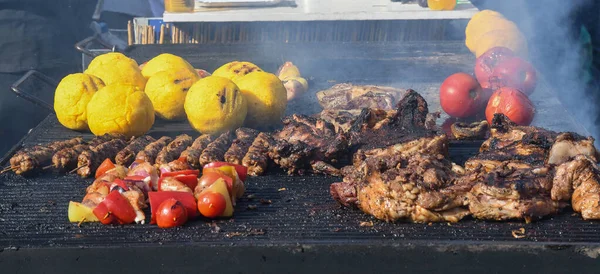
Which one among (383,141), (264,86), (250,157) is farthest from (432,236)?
(264,86)

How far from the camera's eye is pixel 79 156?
212 inches

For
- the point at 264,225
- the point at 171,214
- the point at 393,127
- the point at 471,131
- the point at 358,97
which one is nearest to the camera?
the point at 171,214

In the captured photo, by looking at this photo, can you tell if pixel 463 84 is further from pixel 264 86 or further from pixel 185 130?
pixel 185 130

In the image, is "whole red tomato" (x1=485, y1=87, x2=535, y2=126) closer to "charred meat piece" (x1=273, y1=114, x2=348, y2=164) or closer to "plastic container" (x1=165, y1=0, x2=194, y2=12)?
"charred meat piece" (x1=273, y1=114, x2=348, y2=164)

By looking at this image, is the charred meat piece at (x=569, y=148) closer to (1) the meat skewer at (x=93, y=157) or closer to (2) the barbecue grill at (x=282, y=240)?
(2) the barbecue grill at (x=282, y=240)

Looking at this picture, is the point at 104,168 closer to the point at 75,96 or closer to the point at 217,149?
the point at 217,149

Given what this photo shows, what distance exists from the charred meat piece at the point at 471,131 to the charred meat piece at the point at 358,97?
0.96m

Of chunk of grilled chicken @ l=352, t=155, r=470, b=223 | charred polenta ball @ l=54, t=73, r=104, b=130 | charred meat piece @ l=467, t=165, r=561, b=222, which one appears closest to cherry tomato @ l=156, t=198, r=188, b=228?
chunk of grilled chicken @ l=352, t=155, r=470, b=223

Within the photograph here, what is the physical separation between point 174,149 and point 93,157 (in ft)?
2.31

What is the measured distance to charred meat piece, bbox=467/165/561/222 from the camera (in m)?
4.30

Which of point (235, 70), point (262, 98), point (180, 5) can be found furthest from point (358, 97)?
point (180, 5)

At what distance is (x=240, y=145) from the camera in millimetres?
5660

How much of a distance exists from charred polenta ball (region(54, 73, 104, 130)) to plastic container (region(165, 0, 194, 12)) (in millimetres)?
5267

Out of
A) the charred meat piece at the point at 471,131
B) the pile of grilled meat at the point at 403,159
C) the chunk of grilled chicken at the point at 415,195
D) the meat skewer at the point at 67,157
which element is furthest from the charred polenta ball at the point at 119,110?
the charred meat piece at the point at 471,131
